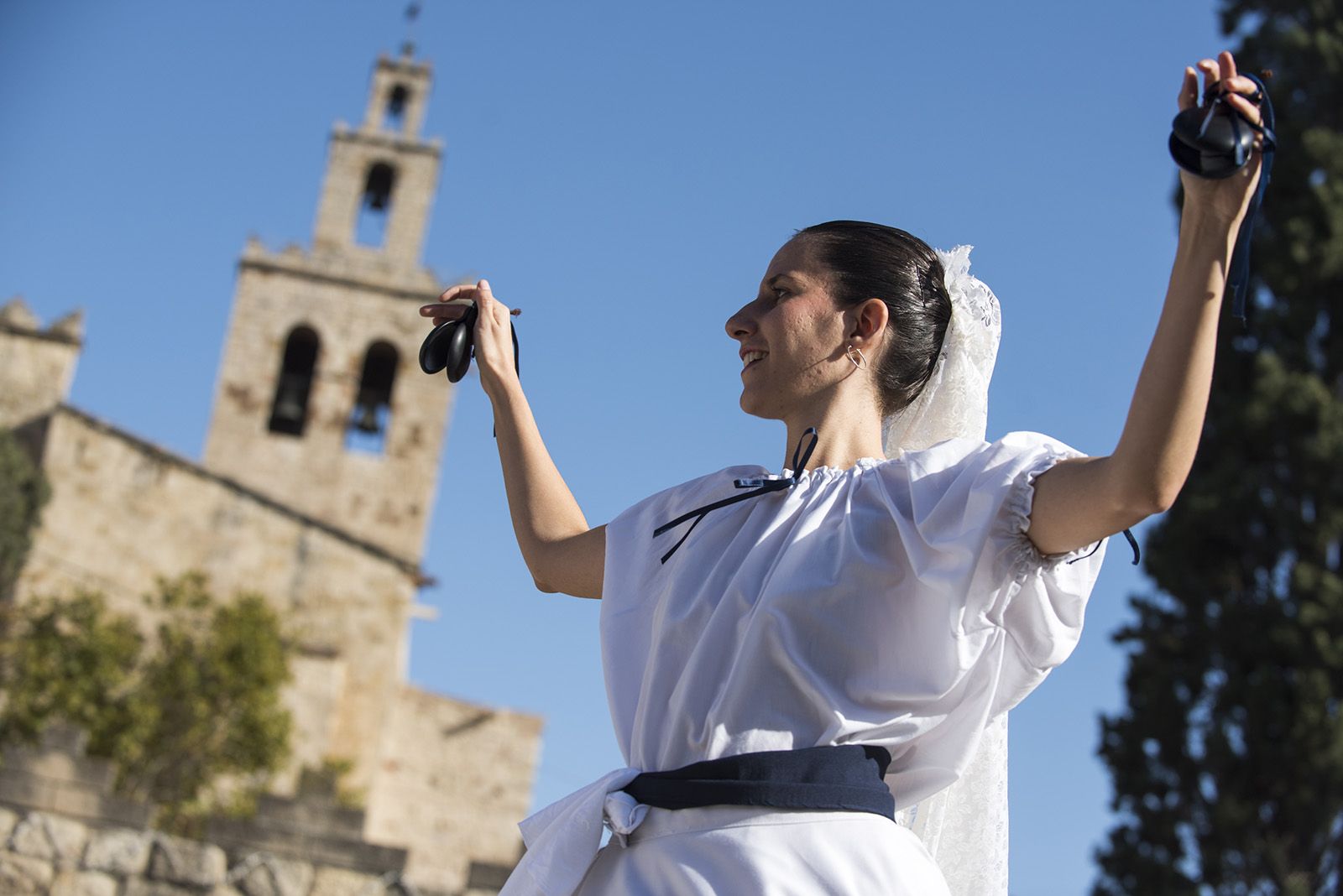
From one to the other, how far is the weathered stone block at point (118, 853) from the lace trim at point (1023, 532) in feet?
Result: 27.4

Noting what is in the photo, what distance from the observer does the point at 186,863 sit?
929cm

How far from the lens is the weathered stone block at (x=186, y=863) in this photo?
9250 millimetres

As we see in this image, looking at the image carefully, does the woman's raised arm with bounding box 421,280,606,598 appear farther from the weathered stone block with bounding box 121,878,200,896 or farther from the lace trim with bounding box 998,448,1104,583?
the weathered stone block with bounding box 121,878,200,896

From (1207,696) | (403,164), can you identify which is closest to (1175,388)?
(1207,696)

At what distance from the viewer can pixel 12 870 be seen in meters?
9.21

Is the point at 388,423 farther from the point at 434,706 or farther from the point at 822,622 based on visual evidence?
the point at 822,622

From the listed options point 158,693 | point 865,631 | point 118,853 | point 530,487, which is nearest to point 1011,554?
point 865,631

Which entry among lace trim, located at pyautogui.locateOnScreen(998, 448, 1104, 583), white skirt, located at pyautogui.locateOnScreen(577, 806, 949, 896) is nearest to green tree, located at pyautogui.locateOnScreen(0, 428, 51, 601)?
white skirt, located at pyautogui.locateOnScreen(577, 806, 949, 896)

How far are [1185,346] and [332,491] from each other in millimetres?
30589

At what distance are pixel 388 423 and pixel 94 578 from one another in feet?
25.8

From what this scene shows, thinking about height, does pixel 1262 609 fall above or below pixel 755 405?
above

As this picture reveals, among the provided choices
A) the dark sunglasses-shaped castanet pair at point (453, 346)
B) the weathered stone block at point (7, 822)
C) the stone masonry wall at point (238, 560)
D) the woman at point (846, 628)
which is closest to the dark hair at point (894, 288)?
the woman at point (846, 628)

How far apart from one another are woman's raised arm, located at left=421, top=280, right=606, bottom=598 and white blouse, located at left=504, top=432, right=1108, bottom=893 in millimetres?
394

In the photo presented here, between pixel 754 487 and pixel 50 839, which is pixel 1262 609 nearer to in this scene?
pixel 50 839
